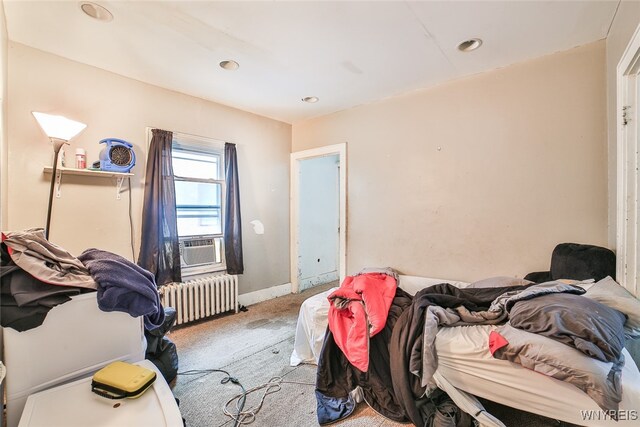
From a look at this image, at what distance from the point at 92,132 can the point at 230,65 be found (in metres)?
1.40

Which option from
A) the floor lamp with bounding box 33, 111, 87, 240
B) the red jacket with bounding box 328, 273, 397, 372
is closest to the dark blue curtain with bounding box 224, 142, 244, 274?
the floor lamp with bounding box 33, 111, 87, 240

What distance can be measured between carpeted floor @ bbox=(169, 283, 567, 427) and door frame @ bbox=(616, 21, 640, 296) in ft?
3.41

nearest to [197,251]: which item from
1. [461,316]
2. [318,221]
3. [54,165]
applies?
[54,165]

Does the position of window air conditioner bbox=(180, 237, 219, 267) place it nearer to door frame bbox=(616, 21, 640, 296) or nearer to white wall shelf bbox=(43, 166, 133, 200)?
white wall shelf bbox=(43, 166, 133, 200)

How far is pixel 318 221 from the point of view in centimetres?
455

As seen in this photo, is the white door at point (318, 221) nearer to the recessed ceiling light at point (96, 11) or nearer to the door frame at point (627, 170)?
the recessed ceiling light at point (96, 11)

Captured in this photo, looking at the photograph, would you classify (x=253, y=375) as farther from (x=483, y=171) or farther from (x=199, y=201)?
(x=483, y=171)

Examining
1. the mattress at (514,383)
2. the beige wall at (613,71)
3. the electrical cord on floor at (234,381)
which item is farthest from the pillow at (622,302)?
the electrical cord on floor at (234,381)

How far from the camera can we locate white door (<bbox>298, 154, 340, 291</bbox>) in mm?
4246

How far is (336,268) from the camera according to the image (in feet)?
16.4

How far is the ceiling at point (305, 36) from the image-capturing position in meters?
1.76

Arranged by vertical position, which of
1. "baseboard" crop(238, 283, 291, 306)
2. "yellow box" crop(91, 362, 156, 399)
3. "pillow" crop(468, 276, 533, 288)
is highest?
"pillow" crop(468, 276, 533, 288)

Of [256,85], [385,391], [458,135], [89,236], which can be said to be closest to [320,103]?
[256,85]

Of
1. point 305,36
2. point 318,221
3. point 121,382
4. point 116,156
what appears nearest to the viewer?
point 121,382
